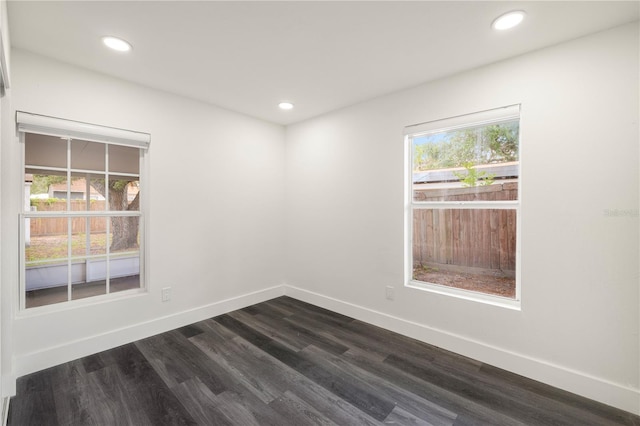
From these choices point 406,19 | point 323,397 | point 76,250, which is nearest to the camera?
point 406,19

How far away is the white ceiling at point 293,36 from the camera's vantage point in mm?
1680

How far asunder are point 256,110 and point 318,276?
2.17 m

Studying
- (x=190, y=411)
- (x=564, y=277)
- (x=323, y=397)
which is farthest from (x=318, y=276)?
(x=564, y=277)

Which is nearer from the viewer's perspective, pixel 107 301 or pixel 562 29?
pixel 562 29

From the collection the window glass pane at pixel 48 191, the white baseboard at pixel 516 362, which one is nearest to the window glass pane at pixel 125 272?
the window glass pane at pixel 48 191

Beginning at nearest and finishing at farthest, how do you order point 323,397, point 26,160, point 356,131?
point 323,397, point 26,160, point 356,131

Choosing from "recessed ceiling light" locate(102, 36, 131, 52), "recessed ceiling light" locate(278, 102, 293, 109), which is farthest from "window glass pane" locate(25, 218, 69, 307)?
"recessed ceiling light" locate(278, 102, 293, 109)

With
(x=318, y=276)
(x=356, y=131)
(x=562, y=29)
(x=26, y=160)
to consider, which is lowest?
(x=318, y=276)

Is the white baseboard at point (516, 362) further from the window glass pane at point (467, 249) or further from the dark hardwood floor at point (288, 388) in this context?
the window glass pane at point (467, 249)

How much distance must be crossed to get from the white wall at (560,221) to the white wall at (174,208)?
1.66 m

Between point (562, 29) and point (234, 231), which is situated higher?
point (562, 29)

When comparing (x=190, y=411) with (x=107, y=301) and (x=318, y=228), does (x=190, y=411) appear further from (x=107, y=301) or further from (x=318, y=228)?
(x=318, y=228)

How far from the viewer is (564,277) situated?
202cm

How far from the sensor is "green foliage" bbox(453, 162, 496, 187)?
2.46 meters
